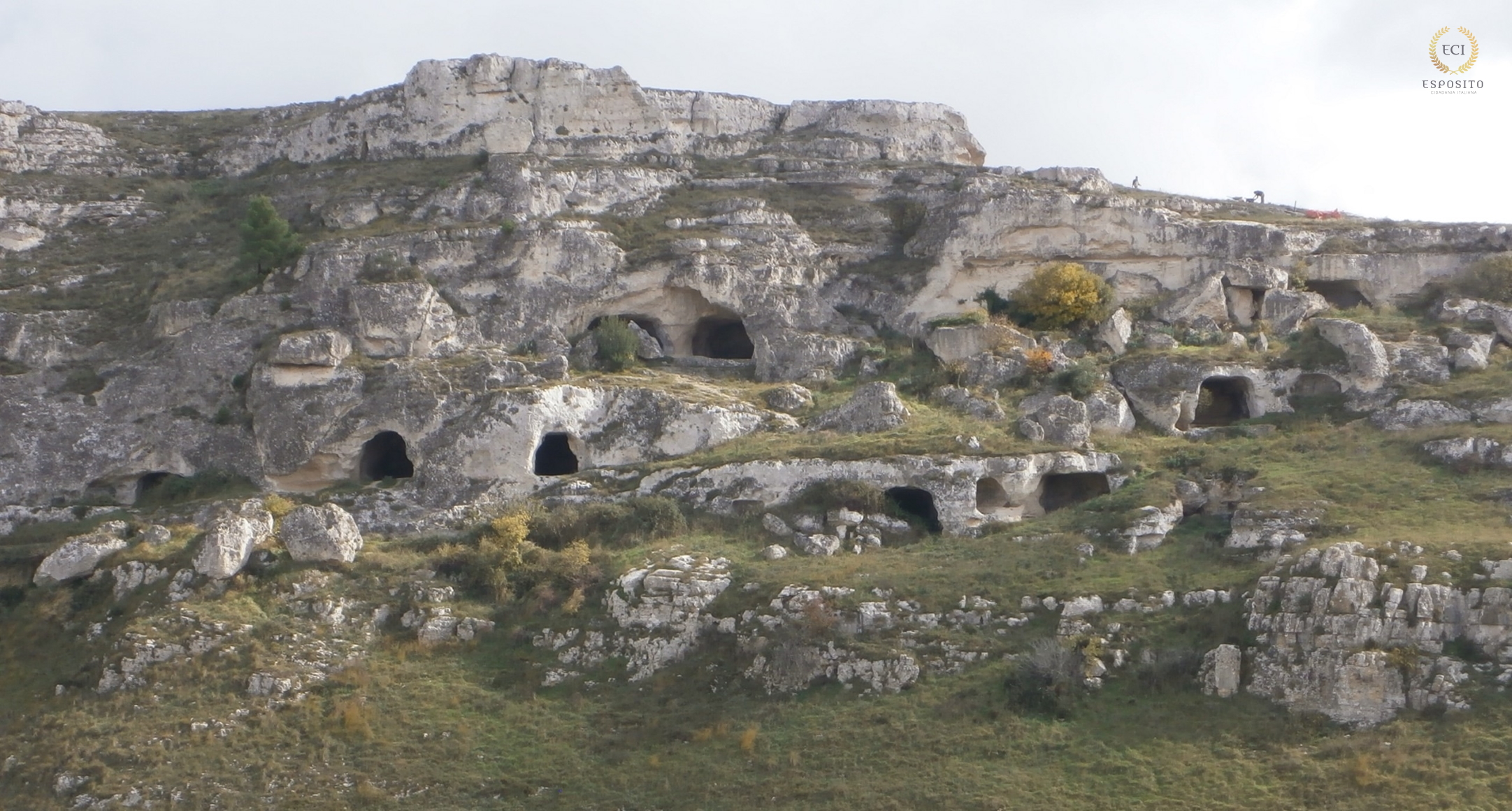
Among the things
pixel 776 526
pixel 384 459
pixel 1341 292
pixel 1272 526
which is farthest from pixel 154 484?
pixel 1341 292

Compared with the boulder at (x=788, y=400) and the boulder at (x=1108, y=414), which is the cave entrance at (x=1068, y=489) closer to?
the boulder at (x=1108, y=414)

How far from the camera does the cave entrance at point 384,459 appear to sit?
3928 cm

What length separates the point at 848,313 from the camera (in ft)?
147

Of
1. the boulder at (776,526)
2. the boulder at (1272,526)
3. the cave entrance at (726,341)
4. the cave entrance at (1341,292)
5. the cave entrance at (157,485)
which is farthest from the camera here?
the cave entrance at (726,341)

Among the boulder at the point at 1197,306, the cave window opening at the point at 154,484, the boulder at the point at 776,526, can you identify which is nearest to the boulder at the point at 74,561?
the cave window opening at the point at 154,484

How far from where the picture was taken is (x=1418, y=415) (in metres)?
36.9

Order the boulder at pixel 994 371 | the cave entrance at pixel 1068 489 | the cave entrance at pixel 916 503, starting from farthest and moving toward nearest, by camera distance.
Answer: the boulder at pixel 994 371 → the cave entrance at pixel 1068 489 → the cave entrance at pixel 916 503

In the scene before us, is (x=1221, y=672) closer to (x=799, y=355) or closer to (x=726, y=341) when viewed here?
(x=799, y=355)

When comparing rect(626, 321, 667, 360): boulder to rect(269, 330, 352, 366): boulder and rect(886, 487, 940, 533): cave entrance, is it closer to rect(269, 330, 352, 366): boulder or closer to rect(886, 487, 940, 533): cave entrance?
rect(269, 330, 352, 366): boulder

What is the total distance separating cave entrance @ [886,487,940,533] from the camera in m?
35.2

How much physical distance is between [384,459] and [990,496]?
14.9 m

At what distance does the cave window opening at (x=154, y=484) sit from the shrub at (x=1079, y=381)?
20.7 metres

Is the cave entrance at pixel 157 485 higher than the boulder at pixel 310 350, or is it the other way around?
the boulder at pixel 310 350

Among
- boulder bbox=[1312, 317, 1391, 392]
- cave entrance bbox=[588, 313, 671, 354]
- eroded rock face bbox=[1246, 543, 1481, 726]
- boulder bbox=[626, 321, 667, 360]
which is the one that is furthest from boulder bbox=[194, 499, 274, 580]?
boulder bbox=[1312, 317, 1391, 392]
